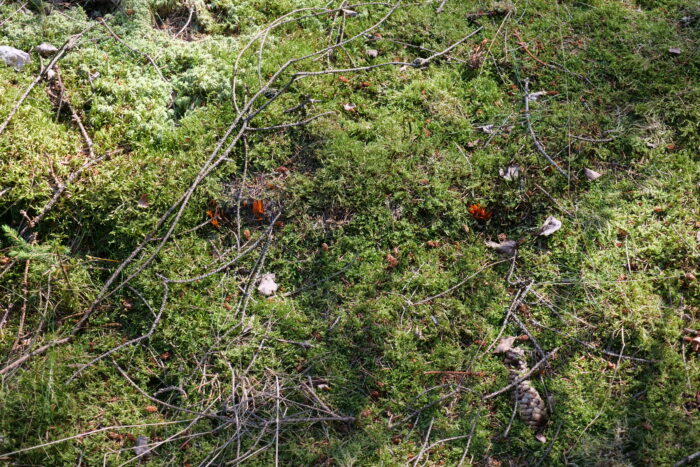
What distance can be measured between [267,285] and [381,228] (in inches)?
33.0

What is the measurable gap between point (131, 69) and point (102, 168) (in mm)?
882

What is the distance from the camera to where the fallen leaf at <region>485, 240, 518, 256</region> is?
3562 millimetres

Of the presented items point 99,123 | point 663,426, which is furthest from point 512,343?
point 99,123

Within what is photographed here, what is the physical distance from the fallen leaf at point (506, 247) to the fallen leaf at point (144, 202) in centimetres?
227

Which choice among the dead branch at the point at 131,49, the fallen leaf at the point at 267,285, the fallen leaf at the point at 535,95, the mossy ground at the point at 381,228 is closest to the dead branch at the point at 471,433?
the mossy ground at the point at 381,228

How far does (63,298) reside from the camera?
3273 millimetres

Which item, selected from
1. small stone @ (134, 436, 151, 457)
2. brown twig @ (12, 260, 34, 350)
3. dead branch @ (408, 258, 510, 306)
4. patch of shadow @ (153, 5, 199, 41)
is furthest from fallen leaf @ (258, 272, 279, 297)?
patch of shadow @ (153, 5, 199, 41)

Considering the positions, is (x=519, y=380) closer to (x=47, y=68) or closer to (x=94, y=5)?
(x=47, y=68)

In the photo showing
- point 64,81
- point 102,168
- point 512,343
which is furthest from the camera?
point 64,81

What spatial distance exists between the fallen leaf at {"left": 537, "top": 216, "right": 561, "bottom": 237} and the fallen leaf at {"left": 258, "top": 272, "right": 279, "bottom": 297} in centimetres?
177

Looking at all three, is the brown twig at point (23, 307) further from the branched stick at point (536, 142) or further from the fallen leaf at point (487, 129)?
the branched stick at point (536, 142)

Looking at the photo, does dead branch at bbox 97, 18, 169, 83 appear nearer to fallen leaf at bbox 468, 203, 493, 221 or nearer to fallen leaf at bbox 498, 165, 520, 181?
fallen leaf at bbox 468, 203, 493, 221

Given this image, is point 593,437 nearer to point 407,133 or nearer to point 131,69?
point 407,133

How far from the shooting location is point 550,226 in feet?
11.8
